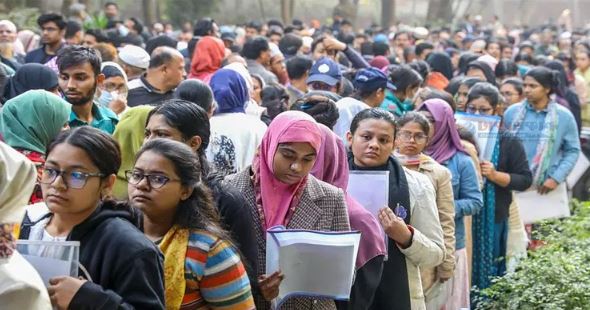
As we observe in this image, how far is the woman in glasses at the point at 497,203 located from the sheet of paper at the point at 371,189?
103 inches

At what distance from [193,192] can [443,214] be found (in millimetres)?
2678

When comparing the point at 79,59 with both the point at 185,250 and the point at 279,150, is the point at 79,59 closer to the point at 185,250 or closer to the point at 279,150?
the point at 279,150

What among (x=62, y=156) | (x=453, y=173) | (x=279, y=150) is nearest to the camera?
(x=62, y=156)

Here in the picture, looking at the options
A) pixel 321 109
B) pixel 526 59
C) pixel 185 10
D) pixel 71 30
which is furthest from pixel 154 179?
pixel 185 10

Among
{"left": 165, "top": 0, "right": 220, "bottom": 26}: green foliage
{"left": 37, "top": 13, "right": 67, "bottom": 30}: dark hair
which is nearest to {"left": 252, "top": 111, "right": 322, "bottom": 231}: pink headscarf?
{"left": 37, "top": 13, "right": 67, "bottom": 30}: dark hair

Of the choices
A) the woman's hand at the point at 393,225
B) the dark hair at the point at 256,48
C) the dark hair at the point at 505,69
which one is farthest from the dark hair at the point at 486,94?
the dark hair at the point at 505,69

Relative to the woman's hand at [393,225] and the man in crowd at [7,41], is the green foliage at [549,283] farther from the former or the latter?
the man in crowd at [7,41]

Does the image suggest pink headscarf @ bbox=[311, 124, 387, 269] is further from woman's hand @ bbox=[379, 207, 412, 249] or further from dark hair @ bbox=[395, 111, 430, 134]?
dark hair @ bbox=[395, 111, 430, 134]

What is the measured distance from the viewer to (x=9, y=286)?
3021 millimetres

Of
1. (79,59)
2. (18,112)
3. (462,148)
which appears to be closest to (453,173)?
(462,148)

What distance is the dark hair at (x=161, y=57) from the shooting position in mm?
7938

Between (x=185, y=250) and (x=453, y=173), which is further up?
(x=185, y=250)

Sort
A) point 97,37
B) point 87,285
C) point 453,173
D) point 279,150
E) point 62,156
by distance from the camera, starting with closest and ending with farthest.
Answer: point 87,285
point 62,156
point 279,150
point 453,173
point 97,37

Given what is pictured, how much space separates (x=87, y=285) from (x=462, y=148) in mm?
4519
